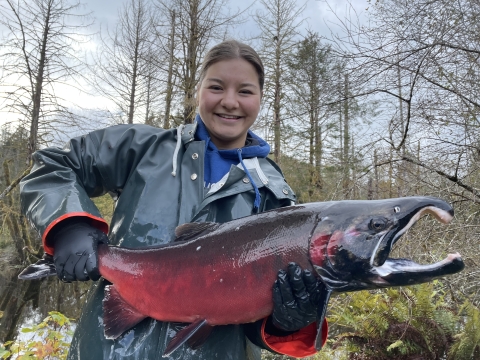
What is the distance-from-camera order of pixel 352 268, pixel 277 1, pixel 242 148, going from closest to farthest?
1. pixel 352 268
2. pixel 242 148
3. pixel 277 1

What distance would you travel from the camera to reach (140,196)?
2.04 m

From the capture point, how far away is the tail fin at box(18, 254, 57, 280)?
1912mm

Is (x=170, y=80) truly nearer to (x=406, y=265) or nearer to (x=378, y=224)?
(x=378, y=224)

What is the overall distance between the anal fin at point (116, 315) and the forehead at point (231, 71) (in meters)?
1.32

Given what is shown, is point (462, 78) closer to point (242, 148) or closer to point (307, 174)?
point (242, 148)

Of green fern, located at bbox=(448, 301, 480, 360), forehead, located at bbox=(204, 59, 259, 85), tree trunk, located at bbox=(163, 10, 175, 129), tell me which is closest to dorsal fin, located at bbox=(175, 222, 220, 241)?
forehead, located at bbox=(204, 59, 259, 85)

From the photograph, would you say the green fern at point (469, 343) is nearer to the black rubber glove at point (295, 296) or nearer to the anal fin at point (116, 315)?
the black rubber glove at point (295, 296)

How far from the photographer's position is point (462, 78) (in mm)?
6773

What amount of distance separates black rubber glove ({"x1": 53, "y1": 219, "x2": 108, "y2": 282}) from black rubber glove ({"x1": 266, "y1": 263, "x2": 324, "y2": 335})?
881mm

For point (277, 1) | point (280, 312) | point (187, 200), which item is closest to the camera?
point (280, 312)

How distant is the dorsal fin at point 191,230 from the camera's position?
188cm

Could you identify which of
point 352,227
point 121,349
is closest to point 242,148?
point 352,227

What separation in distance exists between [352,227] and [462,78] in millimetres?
6450

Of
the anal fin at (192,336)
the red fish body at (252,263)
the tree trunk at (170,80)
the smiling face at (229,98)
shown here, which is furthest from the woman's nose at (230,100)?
the tree trunk at (170,80)
